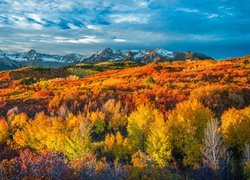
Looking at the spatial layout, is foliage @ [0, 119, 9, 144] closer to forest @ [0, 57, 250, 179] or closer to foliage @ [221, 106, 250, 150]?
forest @ [0, 57, 250, 179]

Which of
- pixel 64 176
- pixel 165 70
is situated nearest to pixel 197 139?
pixel 64 176

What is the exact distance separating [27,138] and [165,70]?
105ft

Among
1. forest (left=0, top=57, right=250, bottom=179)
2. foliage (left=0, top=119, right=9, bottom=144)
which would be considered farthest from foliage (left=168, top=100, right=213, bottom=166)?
foliage (left=0, top=119, right=9, bottom=144)

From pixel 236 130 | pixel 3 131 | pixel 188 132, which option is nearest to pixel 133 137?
pixel 188 132

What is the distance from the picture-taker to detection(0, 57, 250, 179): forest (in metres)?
14.0

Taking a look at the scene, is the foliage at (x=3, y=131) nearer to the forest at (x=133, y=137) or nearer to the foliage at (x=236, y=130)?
the forest at (x=133, y=137)

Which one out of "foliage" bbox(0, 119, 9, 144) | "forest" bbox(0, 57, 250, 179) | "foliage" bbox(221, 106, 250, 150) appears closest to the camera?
"forest" bbox(0, 57, 250, 179)

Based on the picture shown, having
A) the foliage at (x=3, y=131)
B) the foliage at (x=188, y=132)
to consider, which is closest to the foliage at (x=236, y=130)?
the foliage at (x=188, y=132)

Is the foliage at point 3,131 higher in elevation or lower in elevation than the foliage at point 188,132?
lower

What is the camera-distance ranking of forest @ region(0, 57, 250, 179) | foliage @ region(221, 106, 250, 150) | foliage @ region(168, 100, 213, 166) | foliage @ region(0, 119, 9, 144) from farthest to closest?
foliage @ region(0, 119, 9, 144)
foliage @ region(221, 106, 250, 150)
foliage @ region(168, 100, 213, 166)
forest @ region(0, 57, 250, 179)

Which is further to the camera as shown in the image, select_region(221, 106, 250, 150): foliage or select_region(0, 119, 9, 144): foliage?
select_region(0, 119, 9, 144): foliage

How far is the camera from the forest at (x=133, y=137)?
14.0m

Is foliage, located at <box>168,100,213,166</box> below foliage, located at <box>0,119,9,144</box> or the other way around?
the other way around

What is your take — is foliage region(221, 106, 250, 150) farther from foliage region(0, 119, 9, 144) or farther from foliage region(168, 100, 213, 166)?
foliage region(0, 119, 9, 144)
